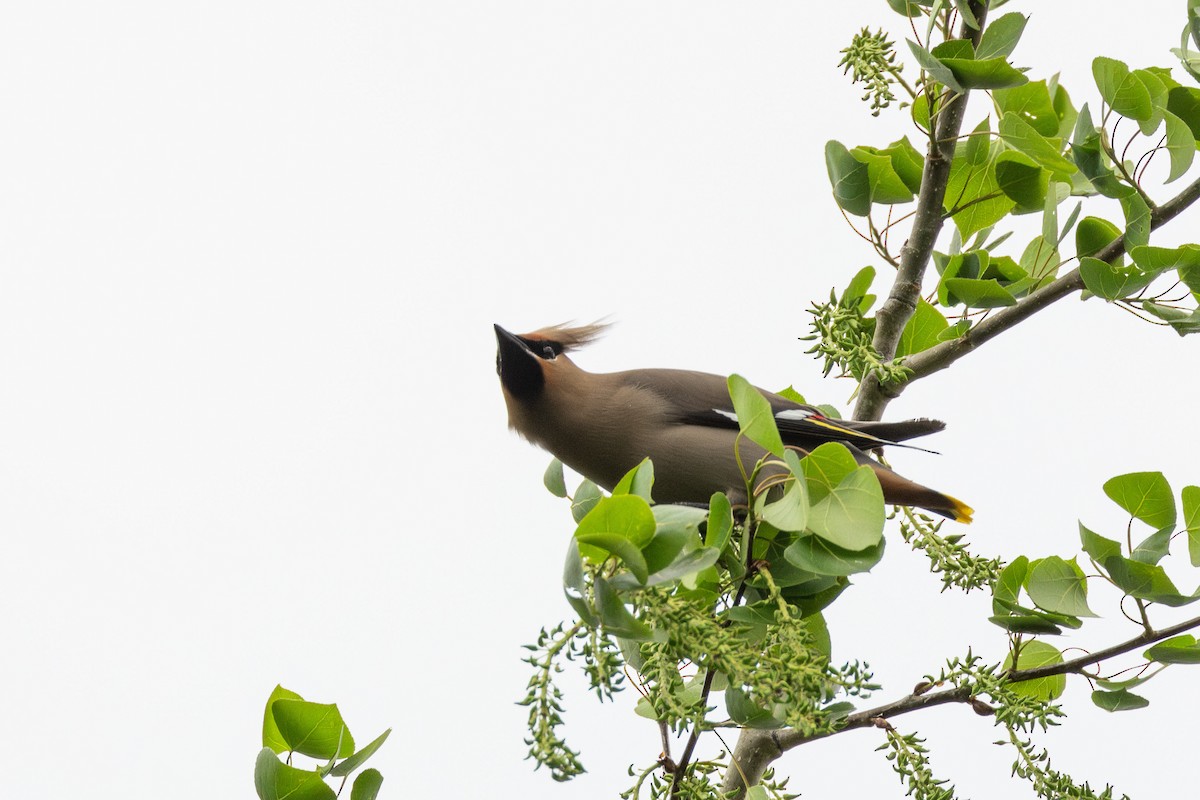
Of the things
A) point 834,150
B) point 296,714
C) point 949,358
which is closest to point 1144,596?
point 949,358

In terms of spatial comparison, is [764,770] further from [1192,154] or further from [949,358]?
[1192,154]

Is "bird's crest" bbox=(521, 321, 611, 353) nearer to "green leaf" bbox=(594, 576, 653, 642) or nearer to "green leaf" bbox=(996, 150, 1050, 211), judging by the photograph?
"green leaf" bbox=(996, 150, 1050, 211)

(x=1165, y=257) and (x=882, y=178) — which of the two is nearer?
(x=1165, y=257)

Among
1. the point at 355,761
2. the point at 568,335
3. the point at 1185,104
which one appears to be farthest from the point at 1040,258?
the point at 355,761

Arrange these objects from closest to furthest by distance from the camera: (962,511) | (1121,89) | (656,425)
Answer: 1. (1121,89)
2. (962,511)
3. (656,425)

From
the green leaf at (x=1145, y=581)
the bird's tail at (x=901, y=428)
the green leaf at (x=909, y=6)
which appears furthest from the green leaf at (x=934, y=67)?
the green leaf at (x=1145, y=581)

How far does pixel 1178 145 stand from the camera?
212cm

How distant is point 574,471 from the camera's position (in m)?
2.89

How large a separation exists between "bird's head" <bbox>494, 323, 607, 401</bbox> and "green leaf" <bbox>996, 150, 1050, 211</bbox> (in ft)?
3.40

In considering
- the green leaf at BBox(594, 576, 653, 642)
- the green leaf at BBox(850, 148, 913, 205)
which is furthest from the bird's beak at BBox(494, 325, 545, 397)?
the green leaf at BBox(594, 576, 653, 642)

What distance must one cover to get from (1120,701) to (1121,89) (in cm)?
92

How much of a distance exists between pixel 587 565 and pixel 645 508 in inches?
4.4

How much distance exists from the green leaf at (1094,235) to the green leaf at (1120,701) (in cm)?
69

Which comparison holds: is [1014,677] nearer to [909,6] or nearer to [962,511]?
[962,511]
